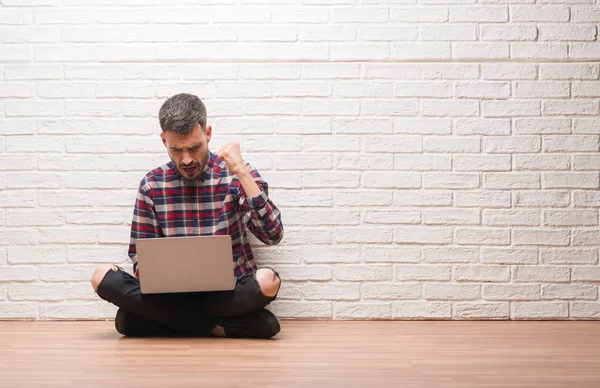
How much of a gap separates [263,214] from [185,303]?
0.47 metres

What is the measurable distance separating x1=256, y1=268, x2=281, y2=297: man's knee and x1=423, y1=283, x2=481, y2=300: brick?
2.75 ft

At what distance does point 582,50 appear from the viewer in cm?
301

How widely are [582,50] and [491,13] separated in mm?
462

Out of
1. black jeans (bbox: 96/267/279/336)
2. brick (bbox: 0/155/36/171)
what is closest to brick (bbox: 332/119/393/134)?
Answer: black jeans (bbox: 96/267/279/336)

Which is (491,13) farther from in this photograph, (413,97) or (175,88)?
(175,88)

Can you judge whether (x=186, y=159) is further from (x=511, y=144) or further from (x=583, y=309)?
(x=583, y=309)

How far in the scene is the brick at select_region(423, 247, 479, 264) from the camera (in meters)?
2.99

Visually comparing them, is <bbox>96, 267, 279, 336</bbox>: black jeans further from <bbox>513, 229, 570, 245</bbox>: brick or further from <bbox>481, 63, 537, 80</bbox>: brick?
<bbox>481, 63, 537, 80</bbox>: brick

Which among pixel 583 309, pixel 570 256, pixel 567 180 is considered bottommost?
pixel 583 309

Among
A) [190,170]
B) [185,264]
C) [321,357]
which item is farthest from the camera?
[190,170]

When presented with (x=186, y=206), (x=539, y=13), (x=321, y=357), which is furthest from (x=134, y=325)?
(x=539, y=13)

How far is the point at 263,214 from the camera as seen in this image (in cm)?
254

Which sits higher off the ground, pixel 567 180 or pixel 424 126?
pixel 424 126

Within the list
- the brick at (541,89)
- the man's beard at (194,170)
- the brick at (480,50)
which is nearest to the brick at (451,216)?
the brick at (541,89)
